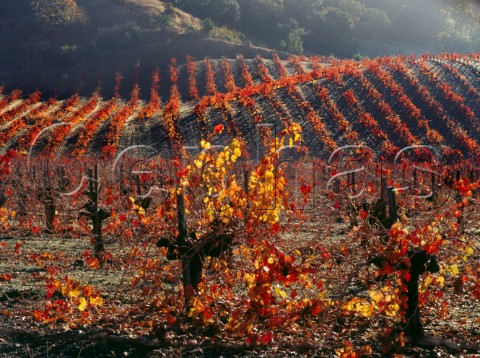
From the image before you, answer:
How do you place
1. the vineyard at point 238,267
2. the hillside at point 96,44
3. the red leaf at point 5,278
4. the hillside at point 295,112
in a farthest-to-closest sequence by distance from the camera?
the hillside at point 96,44, the hillside at point 295,112, the red leaf at point 5,278, the vineyard at point 238,267

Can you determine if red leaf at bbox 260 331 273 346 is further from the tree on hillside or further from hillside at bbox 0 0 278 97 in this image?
the tree on hillside

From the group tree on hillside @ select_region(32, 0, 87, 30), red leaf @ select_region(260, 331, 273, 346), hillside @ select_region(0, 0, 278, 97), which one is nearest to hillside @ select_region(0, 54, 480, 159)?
hillside @ select_region(0, 0, 278, 97)

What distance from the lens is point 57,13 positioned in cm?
9562

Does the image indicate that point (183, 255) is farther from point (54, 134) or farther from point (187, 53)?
point (187, 53)

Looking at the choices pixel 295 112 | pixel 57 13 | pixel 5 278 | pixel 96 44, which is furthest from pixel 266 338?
pixel 57 13

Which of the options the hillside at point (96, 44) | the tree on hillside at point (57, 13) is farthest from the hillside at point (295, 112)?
the tree on hillside at point (57, 13)

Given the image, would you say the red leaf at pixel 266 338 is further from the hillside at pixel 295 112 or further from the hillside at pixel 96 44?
the hillside at pixel 96 44

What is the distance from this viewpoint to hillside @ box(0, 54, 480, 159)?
43.8 m

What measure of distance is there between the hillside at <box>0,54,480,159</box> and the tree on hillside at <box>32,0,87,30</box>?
3551 centimetres

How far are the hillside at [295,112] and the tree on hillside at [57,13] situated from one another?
35.5 m

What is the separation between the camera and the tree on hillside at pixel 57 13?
93312 millimetres

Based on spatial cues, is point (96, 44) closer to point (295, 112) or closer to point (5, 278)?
point (295, 112)

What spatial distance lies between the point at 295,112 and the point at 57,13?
209ft

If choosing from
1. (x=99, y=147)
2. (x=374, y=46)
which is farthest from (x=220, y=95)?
(x=374, y=46)
